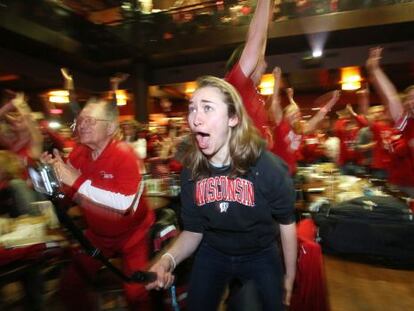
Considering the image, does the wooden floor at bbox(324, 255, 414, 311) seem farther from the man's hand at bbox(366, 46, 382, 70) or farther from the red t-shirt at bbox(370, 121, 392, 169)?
the man's hand at bbox(366, 46, 382, 70)

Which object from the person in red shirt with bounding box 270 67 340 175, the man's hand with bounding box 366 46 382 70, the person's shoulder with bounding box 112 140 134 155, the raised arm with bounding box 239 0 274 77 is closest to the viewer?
the raised arm with bounding box 239 0 274 77

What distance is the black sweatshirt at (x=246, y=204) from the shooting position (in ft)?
6.41

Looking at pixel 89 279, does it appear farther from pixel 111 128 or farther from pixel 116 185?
pixel 111 128

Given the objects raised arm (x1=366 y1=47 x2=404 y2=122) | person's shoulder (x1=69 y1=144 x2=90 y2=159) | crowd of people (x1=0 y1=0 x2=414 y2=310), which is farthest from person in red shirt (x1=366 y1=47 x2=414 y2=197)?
person's shoulder (x1=69 y1=144 x2=90 y2=159)

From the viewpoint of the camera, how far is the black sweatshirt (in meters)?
1.95

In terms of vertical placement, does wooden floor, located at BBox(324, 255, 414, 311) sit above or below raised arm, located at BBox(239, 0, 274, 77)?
below

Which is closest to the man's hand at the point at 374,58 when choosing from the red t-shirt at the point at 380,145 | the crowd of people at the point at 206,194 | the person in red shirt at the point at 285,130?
the person in red shirt at the point at 285,130

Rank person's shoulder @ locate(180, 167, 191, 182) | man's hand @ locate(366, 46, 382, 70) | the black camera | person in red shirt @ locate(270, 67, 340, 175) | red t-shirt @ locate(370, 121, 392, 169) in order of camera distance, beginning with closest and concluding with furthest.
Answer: the black camera
person's shoulder @ locate(180, 167, 191, 182)
man's hand @ locate(366, 46, 382, 70)
person in red shirt @ locate(270, 67, 340, 175)
red t-shirt @ locate(370, 121, 392, 169)

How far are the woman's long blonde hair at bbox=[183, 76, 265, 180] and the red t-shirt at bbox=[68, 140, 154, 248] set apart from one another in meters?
0.73

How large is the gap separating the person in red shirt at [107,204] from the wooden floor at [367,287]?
2216mm

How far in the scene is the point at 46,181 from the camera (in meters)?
1.69

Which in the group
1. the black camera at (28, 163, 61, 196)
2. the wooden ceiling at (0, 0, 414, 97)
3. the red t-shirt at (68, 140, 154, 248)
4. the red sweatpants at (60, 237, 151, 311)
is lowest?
the red sweatpants at (60, 237, 151, 311)

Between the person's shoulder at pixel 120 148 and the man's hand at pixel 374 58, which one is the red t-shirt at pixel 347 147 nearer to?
the man's hand at pixel 374 58

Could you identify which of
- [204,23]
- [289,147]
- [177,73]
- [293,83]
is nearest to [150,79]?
[177,73]
